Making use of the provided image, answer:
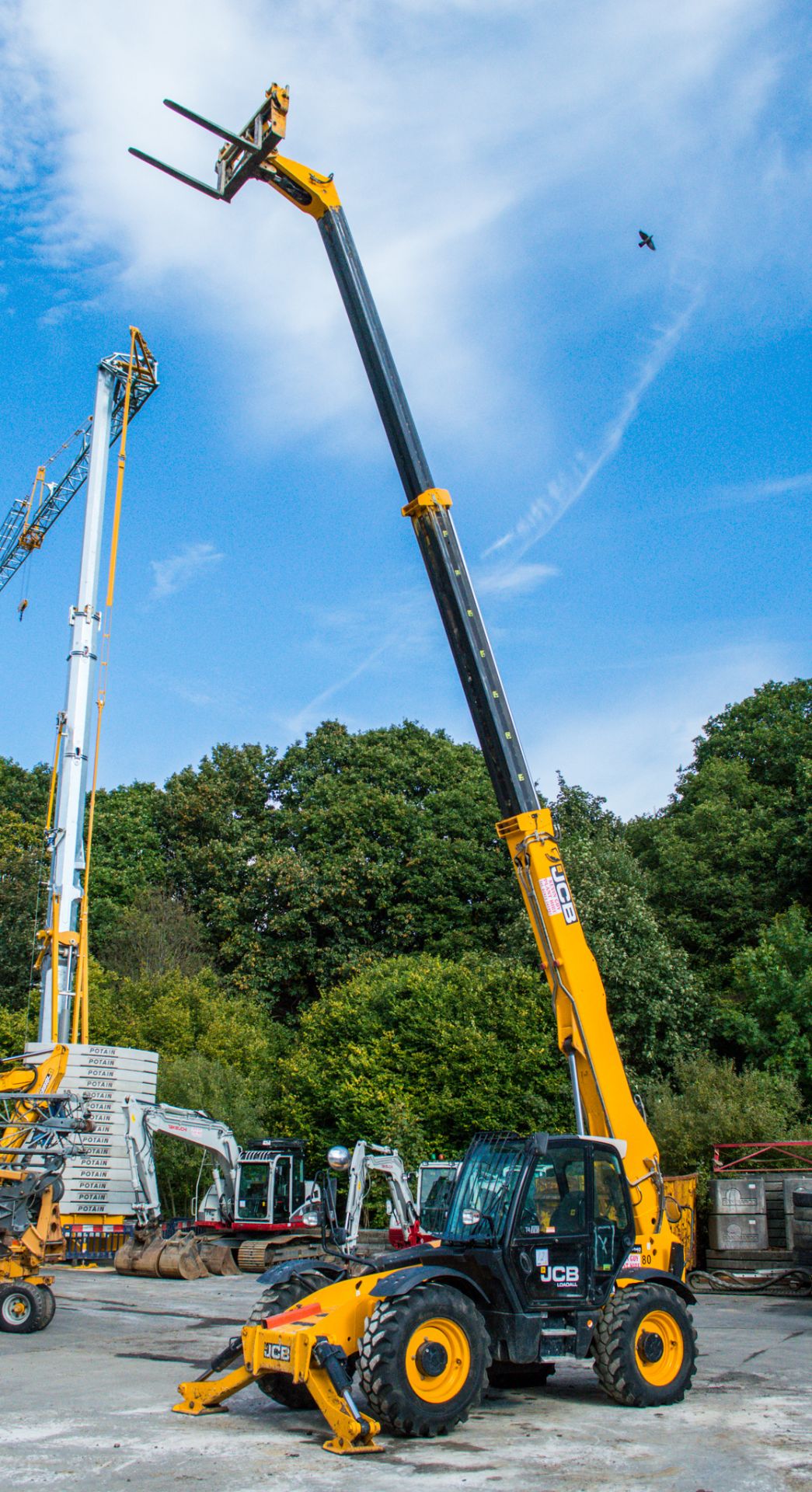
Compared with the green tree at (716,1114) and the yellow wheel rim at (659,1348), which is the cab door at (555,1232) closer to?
the yellow wheel rim at (659,1348)

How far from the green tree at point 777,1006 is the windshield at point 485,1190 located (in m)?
19.4

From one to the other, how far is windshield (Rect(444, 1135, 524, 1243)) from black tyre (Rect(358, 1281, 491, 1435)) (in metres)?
0.87

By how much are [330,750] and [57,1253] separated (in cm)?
3058

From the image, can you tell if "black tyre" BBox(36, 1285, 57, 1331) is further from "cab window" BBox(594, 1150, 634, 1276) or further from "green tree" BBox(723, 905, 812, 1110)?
"green tree" BBox(723, 905, 812, 1110)

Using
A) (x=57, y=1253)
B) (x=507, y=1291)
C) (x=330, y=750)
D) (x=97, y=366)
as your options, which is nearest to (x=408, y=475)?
(x=507, y=1291)

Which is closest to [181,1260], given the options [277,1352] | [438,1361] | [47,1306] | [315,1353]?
[47,1306]

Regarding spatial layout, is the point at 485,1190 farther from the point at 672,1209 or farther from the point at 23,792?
the point at 23,792

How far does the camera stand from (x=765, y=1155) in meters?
22.9

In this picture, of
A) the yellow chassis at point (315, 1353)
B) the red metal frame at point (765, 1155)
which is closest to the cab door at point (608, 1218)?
the yellow chassis at point (315, 1353)

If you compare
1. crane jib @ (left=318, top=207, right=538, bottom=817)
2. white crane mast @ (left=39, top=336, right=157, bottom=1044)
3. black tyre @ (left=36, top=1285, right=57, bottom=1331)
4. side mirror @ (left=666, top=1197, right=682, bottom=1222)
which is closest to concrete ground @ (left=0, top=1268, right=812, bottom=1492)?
black tyre @ (left=36, top=1285, right=57, bottom=1331)

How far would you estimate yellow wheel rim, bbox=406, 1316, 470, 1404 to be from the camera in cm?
767

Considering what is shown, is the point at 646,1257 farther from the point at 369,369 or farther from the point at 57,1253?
the point at 369,369

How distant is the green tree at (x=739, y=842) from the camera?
36250 mm

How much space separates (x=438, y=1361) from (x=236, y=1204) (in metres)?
17.5
